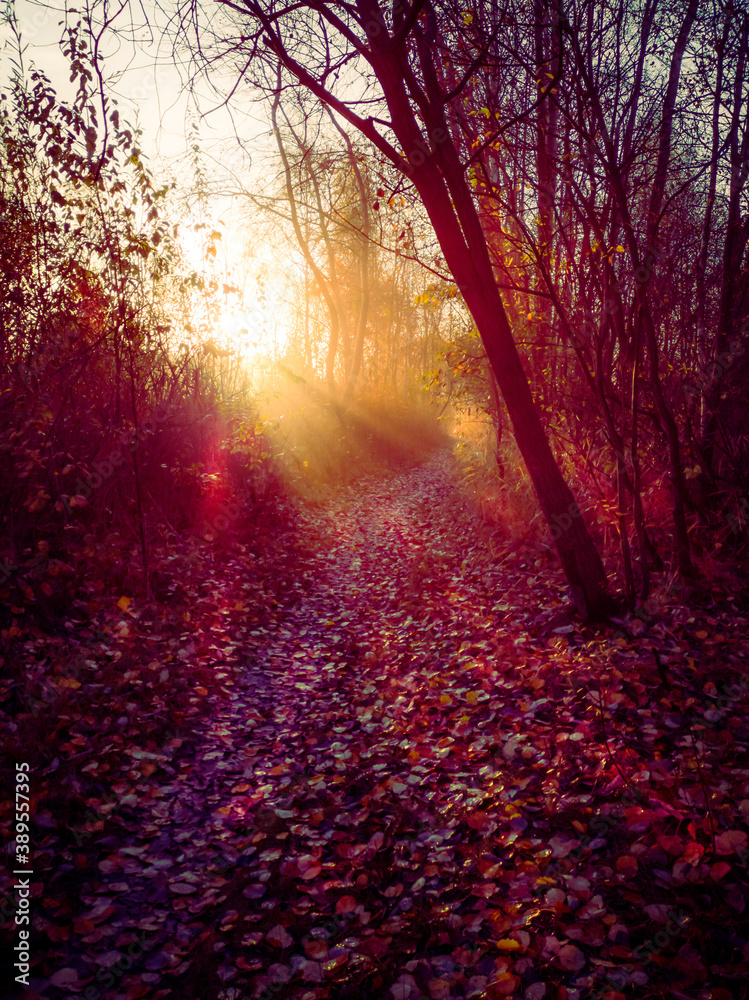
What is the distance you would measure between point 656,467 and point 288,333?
21.0 meters

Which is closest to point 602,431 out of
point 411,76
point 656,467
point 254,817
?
point 656,467

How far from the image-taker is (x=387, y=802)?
3.75m

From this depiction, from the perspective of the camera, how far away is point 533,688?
4820 millimetres

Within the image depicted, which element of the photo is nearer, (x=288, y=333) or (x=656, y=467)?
(x=656, y=467)

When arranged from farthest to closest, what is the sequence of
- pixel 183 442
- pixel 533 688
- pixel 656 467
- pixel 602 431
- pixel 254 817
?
pixel 183 442 < pixel 602 431 < pixel 656 467 < pixel 533 688 < pixel 254 817

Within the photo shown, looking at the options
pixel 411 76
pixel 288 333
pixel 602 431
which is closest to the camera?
pixel 411 76

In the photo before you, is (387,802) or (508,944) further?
(387,802)

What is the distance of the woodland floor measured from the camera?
2.55 m

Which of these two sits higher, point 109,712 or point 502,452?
point 502,452

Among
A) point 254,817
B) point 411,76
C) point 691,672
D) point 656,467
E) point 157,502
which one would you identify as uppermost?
point 411,76

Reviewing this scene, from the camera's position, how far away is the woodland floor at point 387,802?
2555 millimetres

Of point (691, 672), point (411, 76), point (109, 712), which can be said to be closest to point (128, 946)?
point (109, 712)

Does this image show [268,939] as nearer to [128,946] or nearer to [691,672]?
[128,946]

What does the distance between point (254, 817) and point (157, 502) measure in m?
5.04
